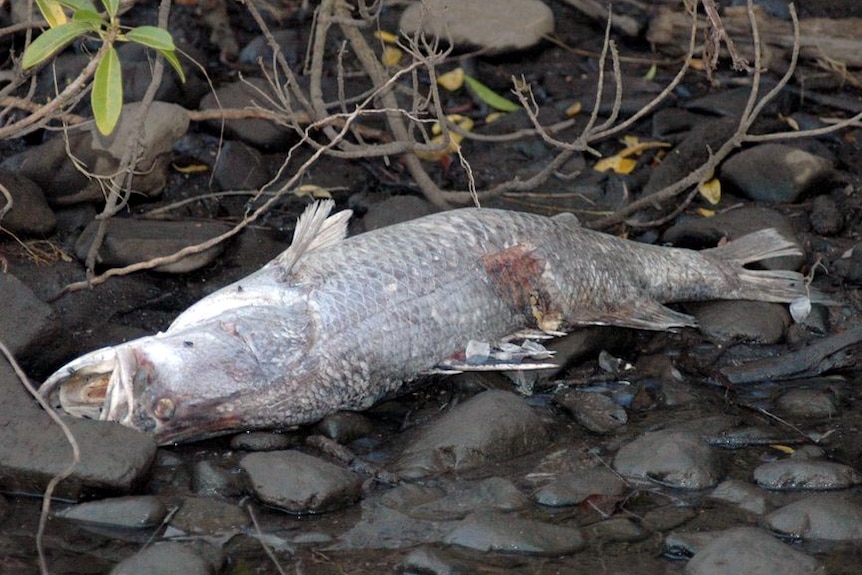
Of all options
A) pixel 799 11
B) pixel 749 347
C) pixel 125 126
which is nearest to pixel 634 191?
pixel 749 347

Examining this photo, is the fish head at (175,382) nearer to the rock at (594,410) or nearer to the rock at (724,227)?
the rock at (594,410)

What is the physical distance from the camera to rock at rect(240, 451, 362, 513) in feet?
17.5

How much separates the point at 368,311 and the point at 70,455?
4.99 ft

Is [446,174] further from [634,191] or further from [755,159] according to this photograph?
[755,159]

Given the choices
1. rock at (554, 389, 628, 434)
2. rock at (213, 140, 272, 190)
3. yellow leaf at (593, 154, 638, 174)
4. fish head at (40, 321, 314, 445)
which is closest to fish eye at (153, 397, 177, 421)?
fish head at (40, 321, 314, 445)

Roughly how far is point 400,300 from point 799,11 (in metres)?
5.18

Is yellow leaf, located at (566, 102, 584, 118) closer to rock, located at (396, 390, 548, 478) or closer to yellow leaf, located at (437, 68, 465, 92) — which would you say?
yellow leaf, located at (437, 68, 465, 92)

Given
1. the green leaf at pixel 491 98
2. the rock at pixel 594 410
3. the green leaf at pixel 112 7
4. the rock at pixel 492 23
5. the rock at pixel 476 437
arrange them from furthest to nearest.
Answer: the rock at pixel 492 23 < the green leaf at pixel 491 98 < the rock at pixel 594 410 < the rock at pixel 476 437 < the green leaf at pixel 112 7

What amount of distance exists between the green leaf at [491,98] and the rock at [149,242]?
2.55 meters

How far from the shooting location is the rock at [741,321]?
7098 millimetres

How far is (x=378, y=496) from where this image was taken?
217 inches

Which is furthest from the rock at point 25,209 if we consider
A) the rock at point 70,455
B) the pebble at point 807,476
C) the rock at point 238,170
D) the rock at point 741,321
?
the pebble at point 807,476

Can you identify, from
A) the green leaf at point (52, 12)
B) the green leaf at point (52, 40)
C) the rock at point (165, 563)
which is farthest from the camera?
the green leaf at point (52, 12)

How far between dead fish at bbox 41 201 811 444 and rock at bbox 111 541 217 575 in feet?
2.79
